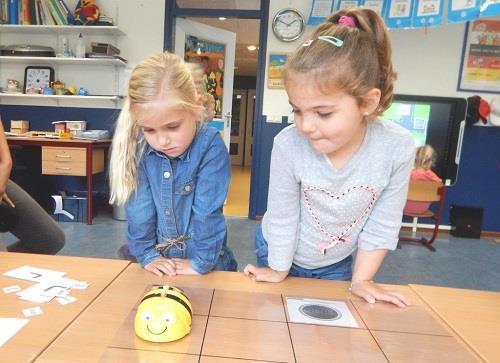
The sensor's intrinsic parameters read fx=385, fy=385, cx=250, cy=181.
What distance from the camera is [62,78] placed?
367 centimetres

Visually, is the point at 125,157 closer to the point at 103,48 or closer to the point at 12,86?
the point at 103,48

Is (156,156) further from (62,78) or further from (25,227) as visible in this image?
(62,78)

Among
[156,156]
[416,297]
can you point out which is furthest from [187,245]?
[416,297]

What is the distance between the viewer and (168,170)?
921 mm

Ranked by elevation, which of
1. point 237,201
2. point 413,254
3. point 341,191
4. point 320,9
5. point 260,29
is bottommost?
point 237,201

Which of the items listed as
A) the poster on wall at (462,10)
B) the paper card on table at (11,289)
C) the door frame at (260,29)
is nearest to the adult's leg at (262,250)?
the paper card on table at (11,289)

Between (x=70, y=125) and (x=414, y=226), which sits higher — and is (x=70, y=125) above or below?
above

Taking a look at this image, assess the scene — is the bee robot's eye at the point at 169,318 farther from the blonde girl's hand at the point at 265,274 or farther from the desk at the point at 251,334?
the blonde girl's hand at the point at 265,274

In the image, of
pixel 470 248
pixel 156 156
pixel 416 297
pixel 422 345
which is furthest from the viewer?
pixel 470 248

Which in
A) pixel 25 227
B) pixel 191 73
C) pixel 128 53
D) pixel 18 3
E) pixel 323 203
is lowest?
pixel 25 227

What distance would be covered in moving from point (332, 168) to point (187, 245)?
416 millimetres

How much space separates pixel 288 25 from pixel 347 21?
2961mm

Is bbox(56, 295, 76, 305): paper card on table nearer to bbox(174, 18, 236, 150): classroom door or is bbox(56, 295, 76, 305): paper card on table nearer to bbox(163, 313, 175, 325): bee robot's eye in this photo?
bbox(163, 313, 175, 325): bee robot's eye

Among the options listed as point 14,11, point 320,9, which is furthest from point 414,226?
point 14,11
